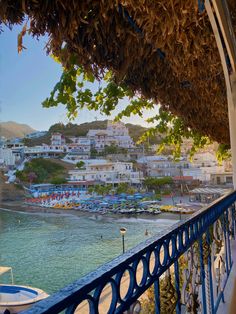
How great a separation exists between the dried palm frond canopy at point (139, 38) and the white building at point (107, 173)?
23.7m

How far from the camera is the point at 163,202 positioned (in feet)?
84.4

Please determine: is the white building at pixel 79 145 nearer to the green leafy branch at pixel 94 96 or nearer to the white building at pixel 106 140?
the white building at pixel 106 140

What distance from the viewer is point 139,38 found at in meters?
1.63

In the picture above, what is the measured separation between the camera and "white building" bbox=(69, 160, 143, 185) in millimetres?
26141

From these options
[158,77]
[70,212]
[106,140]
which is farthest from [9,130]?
[70,212]

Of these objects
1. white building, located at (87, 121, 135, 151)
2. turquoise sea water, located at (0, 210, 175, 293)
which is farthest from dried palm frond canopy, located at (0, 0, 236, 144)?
white building, located at (87, 121, 135, 151)

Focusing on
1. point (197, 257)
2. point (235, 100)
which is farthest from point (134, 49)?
point (197, 257)

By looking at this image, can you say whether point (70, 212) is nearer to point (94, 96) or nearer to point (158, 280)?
point (94, 96)

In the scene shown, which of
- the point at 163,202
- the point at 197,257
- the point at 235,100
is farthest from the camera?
the point at 163,202

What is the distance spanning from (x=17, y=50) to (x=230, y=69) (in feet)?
4.27

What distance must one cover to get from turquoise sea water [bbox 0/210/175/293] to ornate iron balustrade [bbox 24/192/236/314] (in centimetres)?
1799

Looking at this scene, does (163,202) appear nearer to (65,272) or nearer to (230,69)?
(65,272)

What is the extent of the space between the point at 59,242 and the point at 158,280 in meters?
24.8

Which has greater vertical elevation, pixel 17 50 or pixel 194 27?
pixel 194 27
